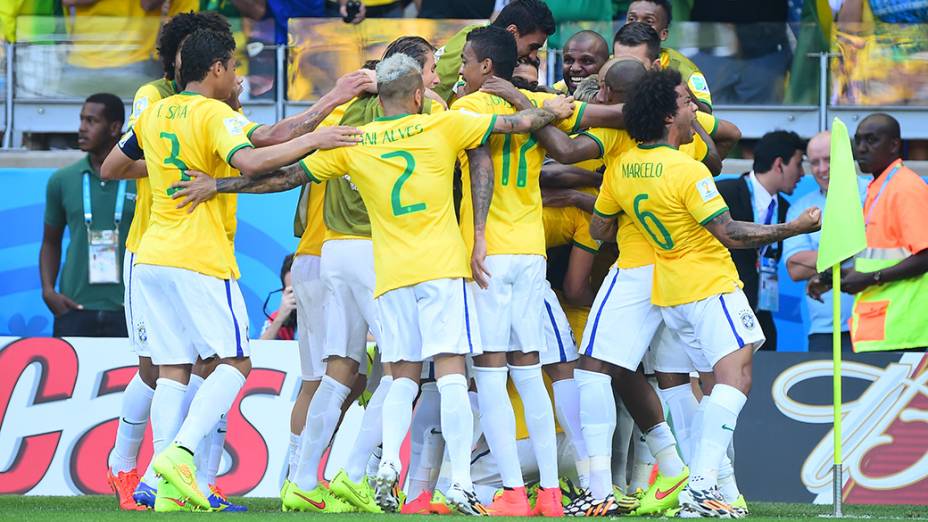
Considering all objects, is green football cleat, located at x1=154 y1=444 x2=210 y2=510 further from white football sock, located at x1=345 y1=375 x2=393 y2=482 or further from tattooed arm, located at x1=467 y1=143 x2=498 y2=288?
tattooed arm, located at x1=467 y1=143 x2=498 y2=288

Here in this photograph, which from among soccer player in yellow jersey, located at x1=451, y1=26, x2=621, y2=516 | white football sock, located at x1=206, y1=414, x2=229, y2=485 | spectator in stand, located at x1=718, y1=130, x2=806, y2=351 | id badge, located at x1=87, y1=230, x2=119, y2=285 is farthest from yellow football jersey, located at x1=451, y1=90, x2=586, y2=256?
id badge, located at x1=87, y1=230, x2=119, y2=285

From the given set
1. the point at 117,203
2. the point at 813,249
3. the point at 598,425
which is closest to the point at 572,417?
the point at 598,425

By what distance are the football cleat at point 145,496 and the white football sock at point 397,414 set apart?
1.18 m

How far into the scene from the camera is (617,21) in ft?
40.3

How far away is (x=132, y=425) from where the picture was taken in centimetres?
835

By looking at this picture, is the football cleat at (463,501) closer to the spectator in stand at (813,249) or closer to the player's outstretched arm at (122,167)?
the player's outstretched arm at (122,167)

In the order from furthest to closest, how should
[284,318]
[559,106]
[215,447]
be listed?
[284,318] < [215,447] < [559,106]

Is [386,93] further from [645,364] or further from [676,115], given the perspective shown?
[645,364]

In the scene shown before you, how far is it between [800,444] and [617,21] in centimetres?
404

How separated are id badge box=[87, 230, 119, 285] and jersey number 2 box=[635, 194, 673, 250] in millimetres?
4546

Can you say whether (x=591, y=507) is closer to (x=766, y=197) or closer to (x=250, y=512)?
(x=250, y=512)

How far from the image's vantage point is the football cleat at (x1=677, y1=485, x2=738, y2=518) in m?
7.39

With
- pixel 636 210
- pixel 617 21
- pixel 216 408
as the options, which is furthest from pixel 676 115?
pixel 617 21

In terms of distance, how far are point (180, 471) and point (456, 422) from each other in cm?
135
